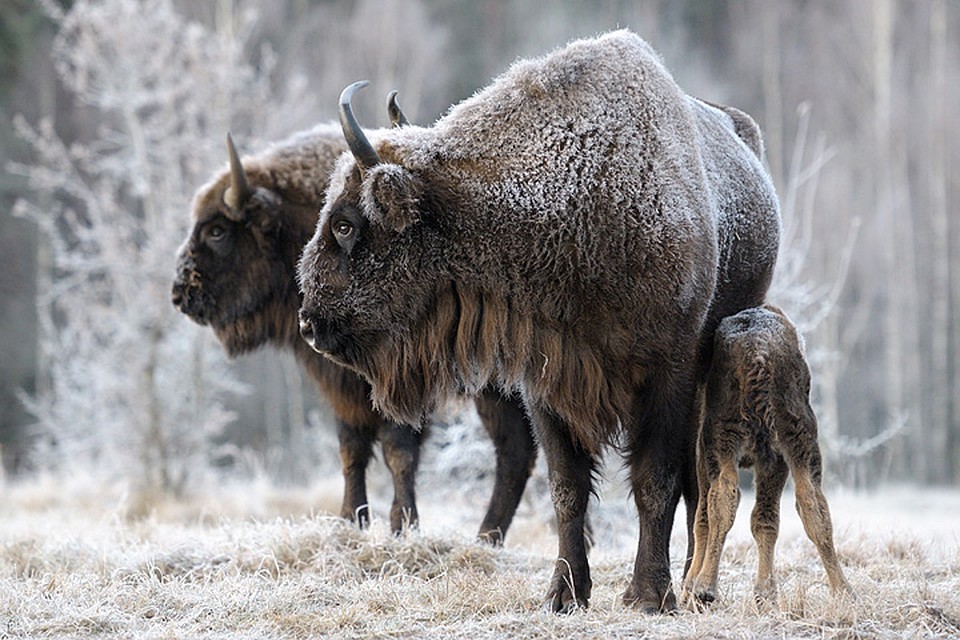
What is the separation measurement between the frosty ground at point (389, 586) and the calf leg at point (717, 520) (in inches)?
4.7

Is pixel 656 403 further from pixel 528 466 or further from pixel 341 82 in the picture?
pixel 341 82

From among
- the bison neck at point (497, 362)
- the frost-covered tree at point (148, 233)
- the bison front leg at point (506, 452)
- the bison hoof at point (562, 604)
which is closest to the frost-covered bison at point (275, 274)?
the bison front leg at point (506, 452)

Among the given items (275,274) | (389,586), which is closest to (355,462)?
(275,274)

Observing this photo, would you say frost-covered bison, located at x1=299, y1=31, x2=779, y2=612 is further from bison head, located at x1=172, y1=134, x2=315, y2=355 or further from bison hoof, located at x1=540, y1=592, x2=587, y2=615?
bison head, located at x1=172, y1=134, x2=315, y2=355

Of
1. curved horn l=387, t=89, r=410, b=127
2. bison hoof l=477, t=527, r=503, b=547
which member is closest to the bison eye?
curved horn l=387, t=89, r=410, b=127

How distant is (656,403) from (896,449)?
871 inches

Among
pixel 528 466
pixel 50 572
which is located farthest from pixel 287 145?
pixel 50 572

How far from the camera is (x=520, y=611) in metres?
5.48

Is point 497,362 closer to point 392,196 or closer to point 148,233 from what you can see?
point 392,196

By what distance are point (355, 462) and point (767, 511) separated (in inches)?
146

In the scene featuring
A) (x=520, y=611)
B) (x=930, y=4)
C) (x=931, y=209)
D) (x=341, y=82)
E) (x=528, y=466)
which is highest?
(x=930, y=4)

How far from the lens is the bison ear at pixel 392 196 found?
5586 mm

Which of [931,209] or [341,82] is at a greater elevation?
[341,82]

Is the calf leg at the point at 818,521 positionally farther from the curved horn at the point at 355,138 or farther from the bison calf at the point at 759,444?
the curved horn at the point at 355,138
